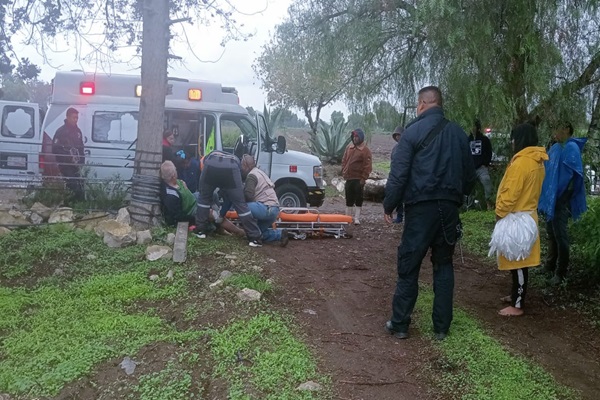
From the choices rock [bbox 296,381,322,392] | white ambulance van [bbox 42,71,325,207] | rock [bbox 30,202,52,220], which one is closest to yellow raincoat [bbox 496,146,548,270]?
rock [bbox 296,381,322,392]

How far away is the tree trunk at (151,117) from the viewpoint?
297 inches

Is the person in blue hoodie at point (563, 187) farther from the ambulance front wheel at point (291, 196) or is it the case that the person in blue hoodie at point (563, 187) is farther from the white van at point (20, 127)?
the white van at point (20, 127)

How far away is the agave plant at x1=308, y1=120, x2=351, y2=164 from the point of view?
2000 cm

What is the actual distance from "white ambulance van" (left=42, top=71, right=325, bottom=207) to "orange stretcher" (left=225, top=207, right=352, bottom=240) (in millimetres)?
1906

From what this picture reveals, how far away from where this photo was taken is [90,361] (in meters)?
4.39

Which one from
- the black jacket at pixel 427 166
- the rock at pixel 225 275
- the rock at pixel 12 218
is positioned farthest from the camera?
the rock at pixel 12 218

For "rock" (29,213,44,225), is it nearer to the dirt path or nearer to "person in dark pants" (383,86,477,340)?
the dirt path

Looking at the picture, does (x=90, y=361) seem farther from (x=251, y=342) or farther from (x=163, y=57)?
(x=163, y=57)

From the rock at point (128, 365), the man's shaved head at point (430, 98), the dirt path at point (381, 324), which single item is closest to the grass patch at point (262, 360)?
the dirt path at point (381, 324)

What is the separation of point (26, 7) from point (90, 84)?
2402 mm

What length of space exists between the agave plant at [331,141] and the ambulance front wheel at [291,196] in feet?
29.5

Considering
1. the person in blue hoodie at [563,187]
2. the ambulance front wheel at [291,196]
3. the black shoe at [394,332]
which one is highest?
the person in blue hoodie at [563,187]

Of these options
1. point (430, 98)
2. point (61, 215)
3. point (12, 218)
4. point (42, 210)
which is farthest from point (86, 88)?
point (430, 98)

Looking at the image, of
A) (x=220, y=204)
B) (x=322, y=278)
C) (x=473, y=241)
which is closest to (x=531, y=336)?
(x=322, y=278)
